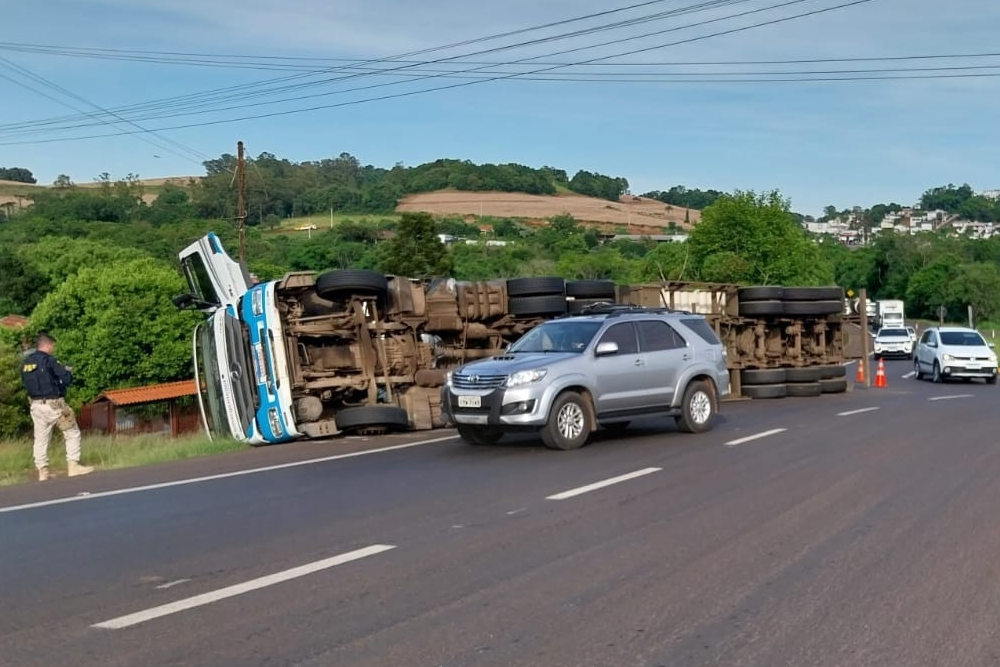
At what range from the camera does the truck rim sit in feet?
44.8

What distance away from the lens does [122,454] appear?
15531 mm

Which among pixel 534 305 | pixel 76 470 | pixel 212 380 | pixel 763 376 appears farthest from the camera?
pixel 763 376

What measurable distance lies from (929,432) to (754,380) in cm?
Answer: 746

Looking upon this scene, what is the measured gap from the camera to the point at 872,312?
8125cm

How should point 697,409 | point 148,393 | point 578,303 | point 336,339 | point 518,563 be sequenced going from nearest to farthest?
1. point 518,563
2. point 697,409
3. point 336,339
4. point 578,303
5. point 148,393

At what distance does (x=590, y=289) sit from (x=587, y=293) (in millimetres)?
116

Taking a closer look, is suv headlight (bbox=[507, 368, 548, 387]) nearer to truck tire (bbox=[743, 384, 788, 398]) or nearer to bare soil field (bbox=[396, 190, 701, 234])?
truck tire (bbox=[743, 384, 788, 398])

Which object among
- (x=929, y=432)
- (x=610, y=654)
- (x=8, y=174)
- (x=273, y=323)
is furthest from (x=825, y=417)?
(x=8, y=174)

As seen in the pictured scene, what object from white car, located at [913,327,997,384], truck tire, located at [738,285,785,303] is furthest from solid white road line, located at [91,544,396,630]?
white car, located at [913,327,997,384]

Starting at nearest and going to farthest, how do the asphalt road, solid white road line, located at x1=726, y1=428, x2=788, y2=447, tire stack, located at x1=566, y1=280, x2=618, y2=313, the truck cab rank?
the asphalt road, solid white road line, located at x1=726, y1=428, x2=788, y2=447, the truck cab, tire stack, located at x1=566, y1=280, x2=618, y2=313

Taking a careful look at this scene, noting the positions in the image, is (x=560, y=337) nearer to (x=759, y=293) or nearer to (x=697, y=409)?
(x=697, y=409)

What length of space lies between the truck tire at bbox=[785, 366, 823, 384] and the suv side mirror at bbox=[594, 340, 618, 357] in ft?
33.6

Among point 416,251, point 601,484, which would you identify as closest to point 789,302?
point 601,484

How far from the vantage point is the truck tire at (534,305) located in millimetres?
18938
